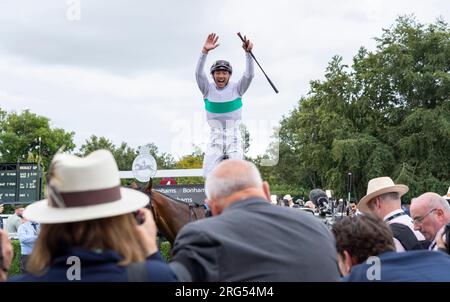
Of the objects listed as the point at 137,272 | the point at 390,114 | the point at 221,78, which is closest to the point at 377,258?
the point at 137,272

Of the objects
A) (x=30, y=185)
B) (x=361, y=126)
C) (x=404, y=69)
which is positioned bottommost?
(x=30, y=185)

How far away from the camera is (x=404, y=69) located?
138ft

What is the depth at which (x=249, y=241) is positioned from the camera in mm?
3066

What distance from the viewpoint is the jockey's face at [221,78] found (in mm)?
7457

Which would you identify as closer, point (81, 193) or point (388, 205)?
point (81, 193)

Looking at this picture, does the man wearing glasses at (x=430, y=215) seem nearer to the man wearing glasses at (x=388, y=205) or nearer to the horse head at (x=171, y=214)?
the man wearing glasses at (x=388, y=205)

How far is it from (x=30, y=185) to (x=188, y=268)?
819 inches

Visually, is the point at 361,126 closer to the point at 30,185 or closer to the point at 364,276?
the point at 30,185

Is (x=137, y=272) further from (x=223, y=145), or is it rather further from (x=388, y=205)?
(x=223, y=145)

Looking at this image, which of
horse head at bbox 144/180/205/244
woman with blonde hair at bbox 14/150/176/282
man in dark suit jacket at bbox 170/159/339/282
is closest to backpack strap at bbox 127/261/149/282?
woman with blonde hair at bbox 14/150/176/282

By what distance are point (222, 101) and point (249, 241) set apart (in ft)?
14.7

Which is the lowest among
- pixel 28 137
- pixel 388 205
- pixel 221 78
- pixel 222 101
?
pixel 388 205
